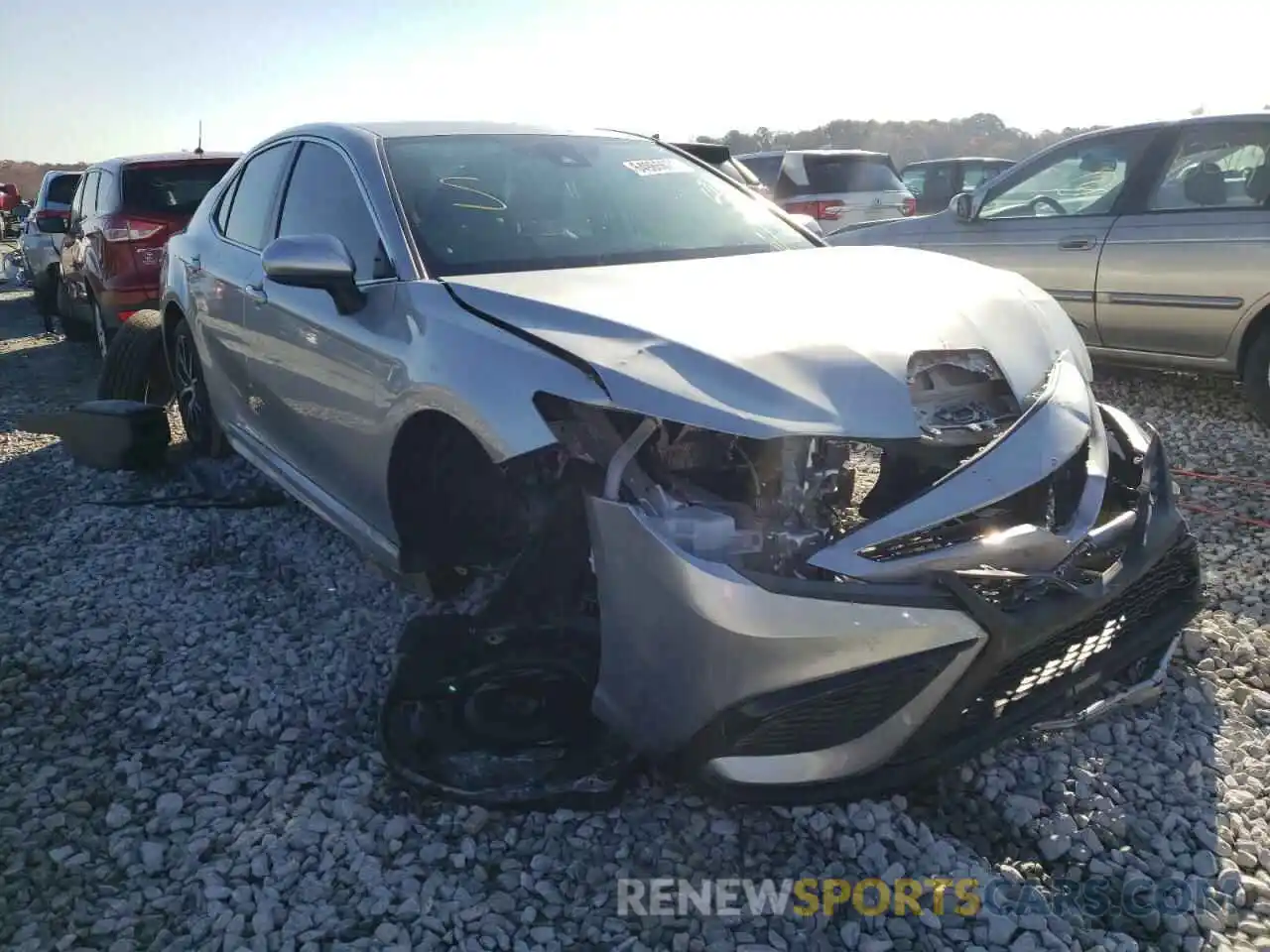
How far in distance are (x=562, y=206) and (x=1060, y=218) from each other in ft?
12.8

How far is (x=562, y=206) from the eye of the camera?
344 centimetres

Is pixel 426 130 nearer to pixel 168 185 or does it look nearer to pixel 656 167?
pixel 656 167

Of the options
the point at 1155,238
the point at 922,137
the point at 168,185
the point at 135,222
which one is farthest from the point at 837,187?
the point at 922,137

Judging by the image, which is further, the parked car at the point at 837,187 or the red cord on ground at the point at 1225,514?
the parked car at the point at 837,187

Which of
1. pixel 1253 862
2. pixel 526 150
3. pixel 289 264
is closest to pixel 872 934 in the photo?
pixel 1253 862

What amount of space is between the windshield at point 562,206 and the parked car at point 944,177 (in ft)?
41.2

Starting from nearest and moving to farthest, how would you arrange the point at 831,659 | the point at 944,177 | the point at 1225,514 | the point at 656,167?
the point at 831,659, the point at 656,167, the point at 1225,514, the point at 944,177

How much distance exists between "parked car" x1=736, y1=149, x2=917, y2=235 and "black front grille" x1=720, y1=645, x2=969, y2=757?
9.23 meters

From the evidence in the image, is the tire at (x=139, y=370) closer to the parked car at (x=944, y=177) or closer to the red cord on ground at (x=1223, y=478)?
the red cord on ground at (x=1223, y=478)

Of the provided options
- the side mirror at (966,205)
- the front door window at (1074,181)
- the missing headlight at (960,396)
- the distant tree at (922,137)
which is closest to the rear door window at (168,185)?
the side mirror at (966,205)

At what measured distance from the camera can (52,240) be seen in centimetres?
1135

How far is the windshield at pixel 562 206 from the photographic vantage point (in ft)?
10.3

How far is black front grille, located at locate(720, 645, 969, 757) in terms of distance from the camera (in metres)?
2.07

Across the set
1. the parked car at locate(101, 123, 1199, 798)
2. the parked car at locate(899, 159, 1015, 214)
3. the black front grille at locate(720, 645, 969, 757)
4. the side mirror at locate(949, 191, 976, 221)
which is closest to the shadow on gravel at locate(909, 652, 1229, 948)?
the parked car at locate(101, 123, 1199, 798)
